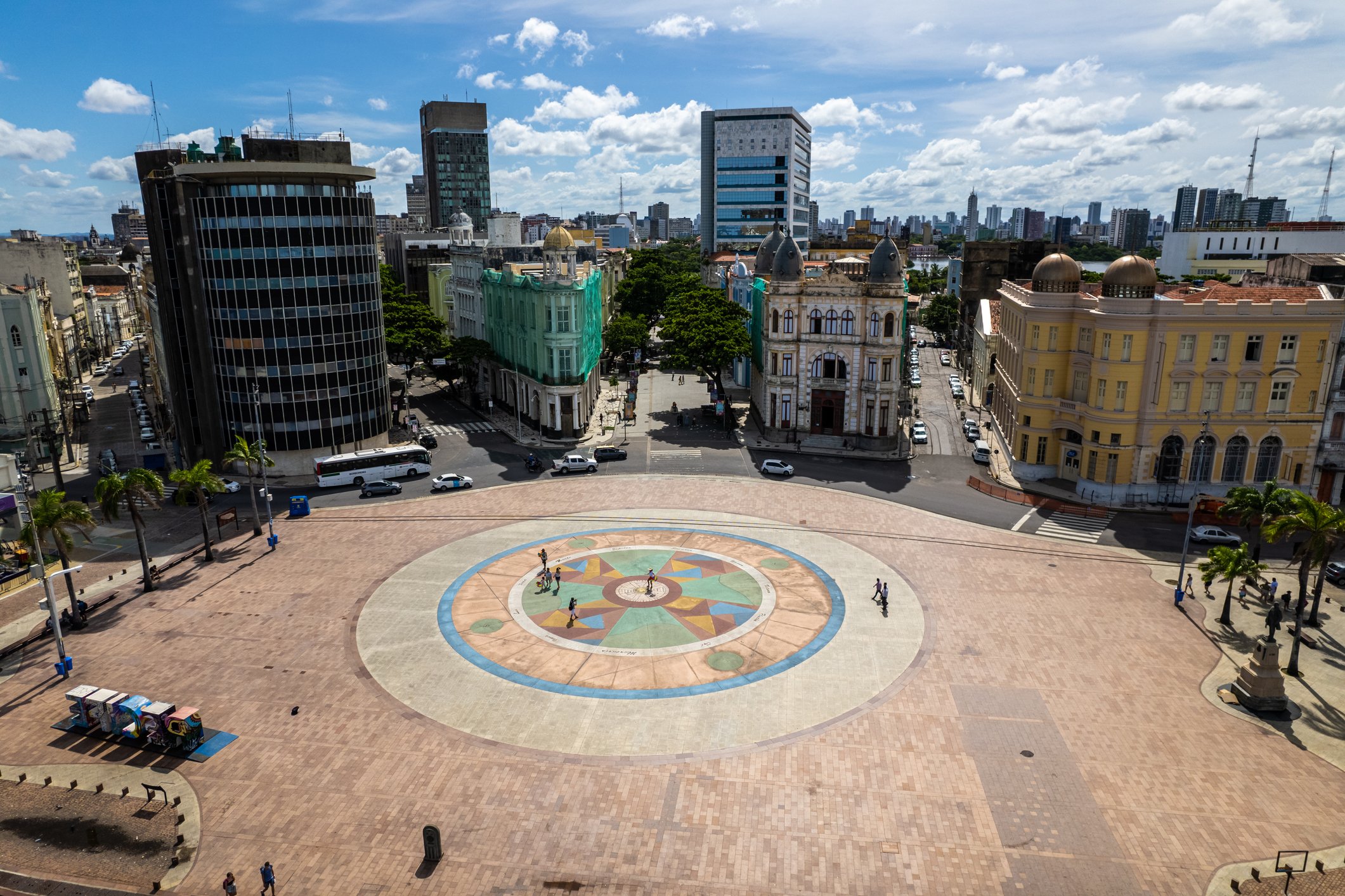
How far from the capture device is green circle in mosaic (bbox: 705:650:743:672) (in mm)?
40844

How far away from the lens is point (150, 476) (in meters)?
48.3

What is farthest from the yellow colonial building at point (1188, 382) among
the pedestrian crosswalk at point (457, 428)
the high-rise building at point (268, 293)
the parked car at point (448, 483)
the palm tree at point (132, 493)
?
the palm tree at point (132, 493)

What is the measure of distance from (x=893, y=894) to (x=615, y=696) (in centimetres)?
1568

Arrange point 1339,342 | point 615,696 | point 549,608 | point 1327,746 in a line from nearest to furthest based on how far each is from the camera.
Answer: point 1327,746, point 615,696, point 549,608, point 1339,342

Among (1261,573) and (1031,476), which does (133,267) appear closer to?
(1031,476)

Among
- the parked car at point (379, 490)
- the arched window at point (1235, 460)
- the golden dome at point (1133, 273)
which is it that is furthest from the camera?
the parked car at point (379, 490)

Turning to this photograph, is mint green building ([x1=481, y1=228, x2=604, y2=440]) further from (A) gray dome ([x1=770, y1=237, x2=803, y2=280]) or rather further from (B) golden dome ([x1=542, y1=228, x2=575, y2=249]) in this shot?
(A) gray dome ([x1=770, y1=237, x2=803, y2=280])

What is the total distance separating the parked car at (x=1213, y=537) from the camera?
190 feet

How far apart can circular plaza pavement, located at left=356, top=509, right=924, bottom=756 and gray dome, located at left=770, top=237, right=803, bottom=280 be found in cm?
3488

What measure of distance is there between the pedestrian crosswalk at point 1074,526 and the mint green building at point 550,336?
160ft

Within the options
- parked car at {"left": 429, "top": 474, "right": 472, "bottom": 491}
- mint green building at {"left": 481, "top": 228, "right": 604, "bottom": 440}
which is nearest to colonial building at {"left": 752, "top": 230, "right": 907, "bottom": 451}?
mint green building at {"left": 481, "top": 228, "right": 604, "bottom": 440}

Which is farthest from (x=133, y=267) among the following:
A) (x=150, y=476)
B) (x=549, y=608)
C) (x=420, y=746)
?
(x=420, y=746)

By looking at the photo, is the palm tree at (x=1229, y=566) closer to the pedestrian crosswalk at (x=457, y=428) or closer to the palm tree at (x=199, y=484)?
the palm tree at (x=199, y=484)

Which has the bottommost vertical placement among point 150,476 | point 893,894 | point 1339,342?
point 893,894
